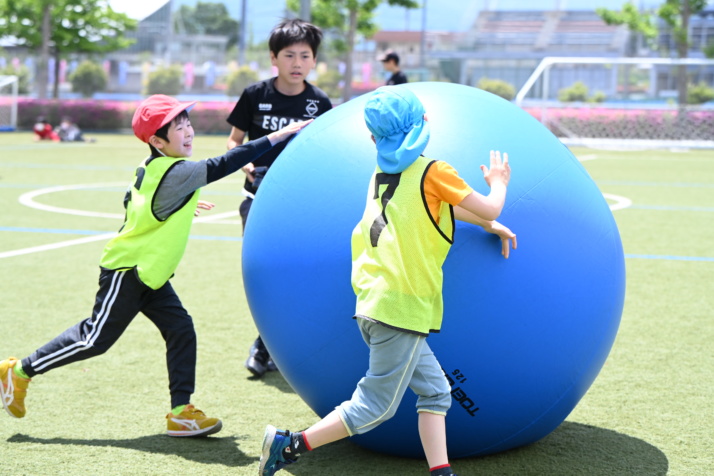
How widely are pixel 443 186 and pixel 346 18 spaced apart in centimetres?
4205

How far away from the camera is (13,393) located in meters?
4.71

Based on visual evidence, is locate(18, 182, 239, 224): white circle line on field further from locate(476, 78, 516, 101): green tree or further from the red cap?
locate(476, 78, 516, 101): green tree

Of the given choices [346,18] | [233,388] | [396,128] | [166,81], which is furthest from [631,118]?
[396,128]

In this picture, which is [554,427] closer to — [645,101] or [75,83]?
[645,101]

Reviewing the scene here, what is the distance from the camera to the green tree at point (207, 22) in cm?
10831

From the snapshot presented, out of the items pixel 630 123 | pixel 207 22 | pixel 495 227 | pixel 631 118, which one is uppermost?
pixel 207 22

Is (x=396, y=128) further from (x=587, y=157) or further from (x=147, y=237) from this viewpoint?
(x=587, y=157)

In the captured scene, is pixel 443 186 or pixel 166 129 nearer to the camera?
pixel 443 186

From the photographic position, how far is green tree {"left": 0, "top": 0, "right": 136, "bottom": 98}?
1837 inches

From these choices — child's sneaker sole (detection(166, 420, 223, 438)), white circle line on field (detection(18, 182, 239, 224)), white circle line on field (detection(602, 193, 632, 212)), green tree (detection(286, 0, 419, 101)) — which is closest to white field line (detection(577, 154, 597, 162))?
white circle line on field (detection(602, 193, 632, 212))

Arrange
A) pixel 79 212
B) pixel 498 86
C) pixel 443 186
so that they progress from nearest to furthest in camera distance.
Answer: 1. pixel 443 186
2. pixel 79 212
3. pixel 498 86

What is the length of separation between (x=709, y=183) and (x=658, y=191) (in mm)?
1877

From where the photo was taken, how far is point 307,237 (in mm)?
4043

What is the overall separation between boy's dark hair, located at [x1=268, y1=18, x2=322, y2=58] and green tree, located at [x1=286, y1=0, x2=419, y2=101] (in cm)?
3429
